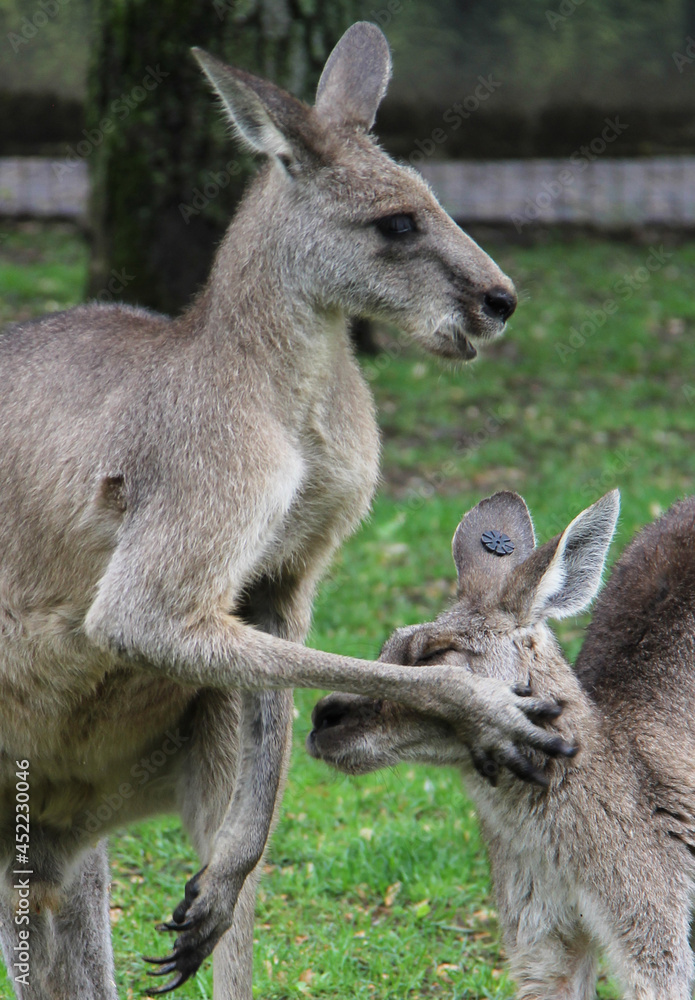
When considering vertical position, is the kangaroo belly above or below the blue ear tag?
below

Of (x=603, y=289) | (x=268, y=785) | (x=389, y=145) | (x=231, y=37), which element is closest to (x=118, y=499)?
(x=268, y=785)

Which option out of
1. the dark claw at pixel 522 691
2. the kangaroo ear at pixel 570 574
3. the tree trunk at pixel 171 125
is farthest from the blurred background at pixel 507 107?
the dark claw at pixel 522 691

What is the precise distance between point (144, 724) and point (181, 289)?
15.2 feet

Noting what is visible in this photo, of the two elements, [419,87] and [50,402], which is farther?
[419,87]

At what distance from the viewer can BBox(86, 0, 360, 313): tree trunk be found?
22.6 feet

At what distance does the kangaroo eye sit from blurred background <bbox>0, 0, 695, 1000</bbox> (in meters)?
0.45

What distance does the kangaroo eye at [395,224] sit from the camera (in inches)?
135

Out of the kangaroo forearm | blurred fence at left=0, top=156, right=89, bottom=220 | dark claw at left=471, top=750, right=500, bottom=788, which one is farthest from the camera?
blurred fence at left=0, top=156, right=89, bottom=220

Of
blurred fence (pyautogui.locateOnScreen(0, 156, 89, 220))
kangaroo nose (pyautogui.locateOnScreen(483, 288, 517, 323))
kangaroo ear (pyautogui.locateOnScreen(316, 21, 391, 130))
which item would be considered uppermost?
kangaroo ear (pyautogui.locateOnScreen(316, 21, 391, 130))

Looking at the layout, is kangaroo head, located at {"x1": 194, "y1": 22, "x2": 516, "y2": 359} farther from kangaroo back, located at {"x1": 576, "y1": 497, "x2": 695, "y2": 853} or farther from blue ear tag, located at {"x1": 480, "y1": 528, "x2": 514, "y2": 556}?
kangaroo back, located at {"x1": 576, "y1": 497, "x2": 695, "y2": 853}


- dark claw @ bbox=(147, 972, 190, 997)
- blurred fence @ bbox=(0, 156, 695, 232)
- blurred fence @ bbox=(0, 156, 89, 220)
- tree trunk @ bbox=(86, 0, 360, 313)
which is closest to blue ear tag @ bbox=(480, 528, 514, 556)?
dark claw @ bbox=(147, 972, 190, 997)

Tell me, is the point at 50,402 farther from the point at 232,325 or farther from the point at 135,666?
the point at 135,666

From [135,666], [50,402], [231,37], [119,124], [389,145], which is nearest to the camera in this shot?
[135,666]

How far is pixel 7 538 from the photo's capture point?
332cm
